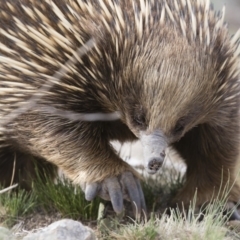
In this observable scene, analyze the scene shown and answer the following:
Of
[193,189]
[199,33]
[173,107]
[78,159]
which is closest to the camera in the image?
[173,107]

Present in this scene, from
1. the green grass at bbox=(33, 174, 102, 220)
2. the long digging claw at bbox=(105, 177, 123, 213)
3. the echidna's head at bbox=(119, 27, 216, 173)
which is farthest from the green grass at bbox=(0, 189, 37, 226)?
the echidna's head at bbox=(119, 27, 216, 173)

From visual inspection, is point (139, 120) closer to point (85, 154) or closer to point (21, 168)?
point (85, 154)

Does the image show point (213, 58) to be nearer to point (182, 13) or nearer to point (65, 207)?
point (182, 13)

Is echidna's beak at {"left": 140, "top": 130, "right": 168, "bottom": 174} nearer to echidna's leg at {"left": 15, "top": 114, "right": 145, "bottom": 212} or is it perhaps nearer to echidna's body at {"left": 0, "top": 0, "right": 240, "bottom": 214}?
echidna's body at {"left": 0, "top": 0, "right": 240, "bottom": 214}

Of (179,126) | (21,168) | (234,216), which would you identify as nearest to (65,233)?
(179,126)

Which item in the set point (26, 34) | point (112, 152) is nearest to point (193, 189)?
point (112, 152)

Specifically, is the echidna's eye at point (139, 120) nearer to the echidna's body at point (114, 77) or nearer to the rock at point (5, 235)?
the echidna's body at point (114, 77)

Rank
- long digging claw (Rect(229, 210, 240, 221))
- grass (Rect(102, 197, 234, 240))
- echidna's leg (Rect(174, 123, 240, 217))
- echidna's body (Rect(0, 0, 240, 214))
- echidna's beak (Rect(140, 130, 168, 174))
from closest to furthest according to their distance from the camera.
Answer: echidna's beak (Rect(140, 130, 168, 174))
echidna's body (Rect(0, 0, 240, 214))
grass (Rect(102, 197, 234, 240))
echidna's leg (Rect(174, 123, 240, 217))
long digging claw (Rect(229, 210, 240, 221))
